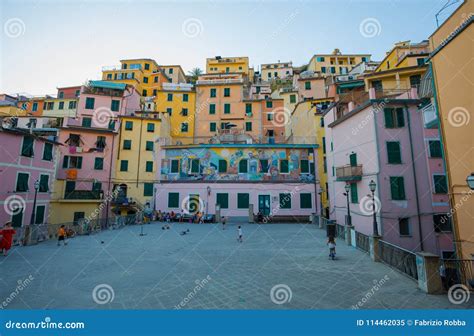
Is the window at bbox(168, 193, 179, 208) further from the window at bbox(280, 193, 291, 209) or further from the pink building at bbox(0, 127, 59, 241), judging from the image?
the window at bbox(280, 193, 291, 209)

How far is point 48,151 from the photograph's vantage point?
20344mm

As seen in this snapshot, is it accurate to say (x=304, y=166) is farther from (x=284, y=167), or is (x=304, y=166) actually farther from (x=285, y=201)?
(x=285, y=201)

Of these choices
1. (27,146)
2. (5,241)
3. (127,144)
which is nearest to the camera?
(5,241)

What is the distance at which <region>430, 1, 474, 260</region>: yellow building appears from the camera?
7.95 metres

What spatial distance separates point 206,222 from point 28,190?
48.9 ft

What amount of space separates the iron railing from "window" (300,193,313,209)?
14527 mm

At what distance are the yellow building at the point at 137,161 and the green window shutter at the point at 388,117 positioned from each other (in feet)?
71.7

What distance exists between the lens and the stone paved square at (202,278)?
5.66 meters

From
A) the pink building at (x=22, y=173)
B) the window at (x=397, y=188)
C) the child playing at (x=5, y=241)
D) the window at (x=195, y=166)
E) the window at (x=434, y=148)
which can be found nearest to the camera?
the child playing at (x=5, y=241)

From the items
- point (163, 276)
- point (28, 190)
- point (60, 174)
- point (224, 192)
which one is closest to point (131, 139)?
point (60, 174)

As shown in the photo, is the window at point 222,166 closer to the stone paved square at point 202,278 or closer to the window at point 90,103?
the stone paved square at point 202,278

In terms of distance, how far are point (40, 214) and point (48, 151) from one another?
5.68 m

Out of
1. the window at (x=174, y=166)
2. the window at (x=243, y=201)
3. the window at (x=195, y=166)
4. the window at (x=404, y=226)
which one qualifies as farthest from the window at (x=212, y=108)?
the window at (x=404, y=226)

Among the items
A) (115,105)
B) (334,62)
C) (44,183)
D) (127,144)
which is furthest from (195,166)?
(334,62)
